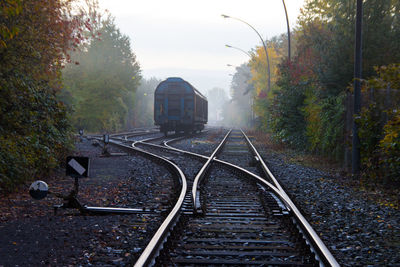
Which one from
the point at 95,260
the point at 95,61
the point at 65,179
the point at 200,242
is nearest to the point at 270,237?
the point at 200,242

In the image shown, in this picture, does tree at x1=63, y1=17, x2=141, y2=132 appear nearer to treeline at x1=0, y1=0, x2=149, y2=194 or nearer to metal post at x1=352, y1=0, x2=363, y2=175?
treeline at x1=0, y1=0, x2=149, y2=194

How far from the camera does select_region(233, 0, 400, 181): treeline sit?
9.41 metres

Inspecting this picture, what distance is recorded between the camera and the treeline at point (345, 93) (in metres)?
9.41

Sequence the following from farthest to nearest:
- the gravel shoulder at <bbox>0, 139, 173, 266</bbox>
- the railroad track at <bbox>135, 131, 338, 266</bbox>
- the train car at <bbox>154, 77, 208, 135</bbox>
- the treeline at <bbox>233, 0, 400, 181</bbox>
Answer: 1. the train car at <bbox>154, 77, 208, 135</bbox>
2. the treeline at <bbox>233, 0, 400, 181</bbox>
3. the gravel shoulder at <bbox>0, 139, 173, 266</bbox>
4. the railroad track at <bbox>135, 131, 338, 266</bbox>

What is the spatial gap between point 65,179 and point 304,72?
Result: 14901 mm

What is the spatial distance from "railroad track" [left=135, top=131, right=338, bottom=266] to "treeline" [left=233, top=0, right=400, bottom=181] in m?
3.28

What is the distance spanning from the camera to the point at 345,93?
14.1 meters

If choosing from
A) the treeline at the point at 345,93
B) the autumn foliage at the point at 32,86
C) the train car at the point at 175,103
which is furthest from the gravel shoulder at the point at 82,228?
the train car at the point at 175,103

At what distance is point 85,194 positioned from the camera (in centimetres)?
860

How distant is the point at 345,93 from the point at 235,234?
9999mm

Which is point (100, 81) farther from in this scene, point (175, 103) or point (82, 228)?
point (82, 228)

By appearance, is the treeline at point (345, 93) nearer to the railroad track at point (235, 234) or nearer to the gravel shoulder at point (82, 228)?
the railroad track at point (235, 234)

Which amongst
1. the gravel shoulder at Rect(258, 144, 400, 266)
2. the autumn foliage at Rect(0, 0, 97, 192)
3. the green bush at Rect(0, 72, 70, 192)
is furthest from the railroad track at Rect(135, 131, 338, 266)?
the autumn foliage at Rect(0, 0, 97, 192)

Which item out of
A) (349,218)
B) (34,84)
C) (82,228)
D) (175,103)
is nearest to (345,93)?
(349,218)
